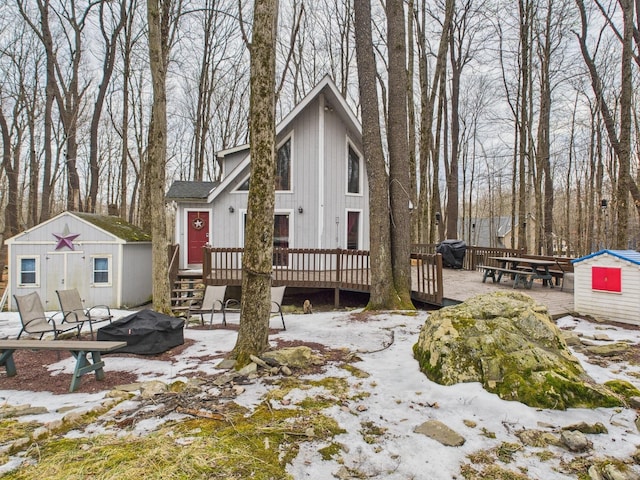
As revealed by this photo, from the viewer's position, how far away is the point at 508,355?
3.50 meters

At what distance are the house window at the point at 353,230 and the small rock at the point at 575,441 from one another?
32.7 ft

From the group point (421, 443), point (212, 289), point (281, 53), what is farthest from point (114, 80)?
point (421, 443)

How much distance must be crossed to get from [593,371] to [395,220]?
466cm

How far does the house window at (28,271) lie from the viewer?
36.1ft

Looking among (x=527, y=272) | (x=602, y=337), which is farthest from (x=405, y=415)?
(x=527, y=272)

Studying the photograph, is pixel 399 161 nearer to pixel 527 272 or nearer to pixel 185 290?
pixel 527 272

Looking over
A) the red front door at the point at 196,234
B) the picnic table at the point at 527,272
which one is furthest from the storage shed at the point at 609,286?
the red front door at the point at 196,234

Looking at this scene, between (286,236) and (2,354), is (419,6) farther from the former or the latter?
(2,354)

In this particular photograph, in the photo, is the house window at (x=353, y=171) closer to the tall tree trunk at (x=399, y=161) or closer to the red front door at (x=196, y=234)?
the tall tree trunk at (x=399, y=161)

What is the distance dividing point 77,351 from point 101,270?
28.5 feet

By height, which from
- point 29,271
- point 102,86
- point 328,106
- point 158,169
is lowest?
point 29,271

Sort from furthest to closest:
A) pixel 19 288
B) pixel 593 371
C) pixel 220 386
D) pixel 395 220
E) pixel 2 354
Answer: pixel 19 288, pixel 395 220, pixel 2 354, pixel 593 371, pixel 220 386

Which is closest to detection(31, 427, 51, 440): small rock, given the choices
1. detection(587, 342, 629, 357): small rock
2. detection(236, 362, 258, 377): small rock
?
detection(236, 362, 258, 377): small rock

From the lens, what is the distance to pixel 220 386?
138 inches
